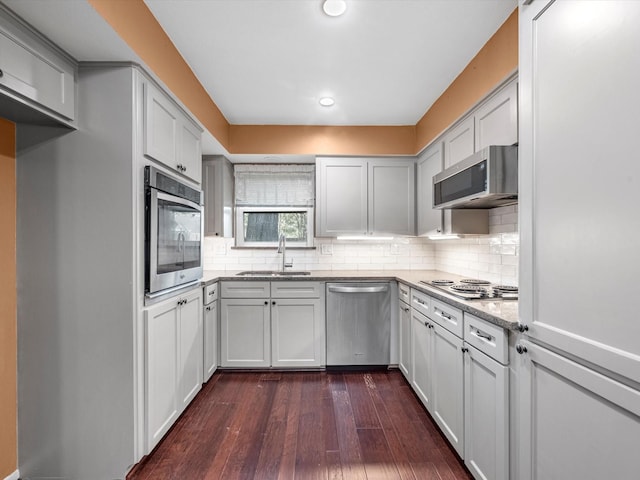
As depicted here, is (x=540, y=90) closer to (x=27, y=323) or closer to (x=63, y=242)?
(x=63, y=242)

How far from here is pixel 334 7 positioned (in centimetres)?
163

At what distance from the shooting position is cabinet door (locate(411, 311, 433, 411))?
215 cm

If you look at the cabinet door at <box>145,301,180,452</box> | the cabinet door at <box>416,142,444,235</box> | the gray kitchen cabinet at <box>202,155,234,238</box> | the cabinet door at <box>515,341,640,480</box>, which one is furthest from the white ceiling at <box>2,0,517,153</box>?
the cabinet door at <box>515,341,640,480</box>

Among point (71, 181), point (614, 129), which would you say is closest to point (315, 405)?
point (71, 181)

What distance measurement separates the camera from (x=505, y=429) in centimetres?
130

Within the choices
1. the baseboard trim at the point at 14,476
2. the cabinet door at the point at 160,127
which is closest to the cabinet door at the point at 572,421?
the cabinet door at the point at 160,127

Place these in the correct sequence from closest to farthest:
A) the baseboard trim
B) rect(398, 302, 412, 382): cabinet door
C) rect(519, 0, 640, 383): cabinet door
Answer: rect(519, 0, 640, 383): cabinet door
the baseboard trim
rect(398, 302, 412, 382): cabinet door

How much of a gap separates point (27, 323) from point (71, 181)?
766 mm

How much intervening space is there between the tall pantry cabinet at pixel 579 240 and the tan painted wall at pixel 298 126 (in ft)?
2.40

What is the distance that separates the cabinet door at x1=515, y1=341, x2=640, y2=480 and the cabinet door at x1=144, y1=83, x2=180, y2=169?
6.89 feet

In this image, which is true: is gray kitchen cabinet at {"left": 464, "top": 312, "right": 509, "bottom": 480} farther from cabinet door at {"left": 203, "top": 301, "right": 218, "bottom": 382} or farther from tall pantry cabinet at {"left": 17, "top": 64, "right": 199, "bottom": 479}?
cabinet door at {"left": 203, "top": 301, "right": 218, "bottom": 382}

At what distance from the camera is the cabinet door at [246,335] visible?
9.56 feet

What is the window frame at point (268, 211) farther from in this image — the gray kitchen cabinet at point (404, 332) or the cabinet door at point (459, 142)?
the cabinet door at point (459, 142)

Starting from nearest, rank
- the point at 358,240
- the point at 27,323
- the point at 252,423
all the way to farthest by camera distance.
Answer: the point at 27,323, the point at 252,423, the point at 358,240
